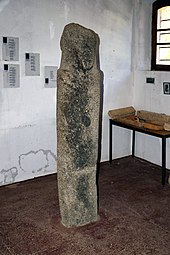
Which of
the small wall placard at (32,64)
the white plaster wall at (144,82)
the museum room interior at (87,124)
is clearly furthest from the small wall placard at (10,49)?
the white plaster wall at (144,82)

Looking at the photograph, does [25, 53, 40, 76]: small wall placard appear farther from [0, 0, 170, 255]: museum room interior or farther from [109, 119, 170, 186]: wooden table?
[109, 119, 170, 186]: wooden table

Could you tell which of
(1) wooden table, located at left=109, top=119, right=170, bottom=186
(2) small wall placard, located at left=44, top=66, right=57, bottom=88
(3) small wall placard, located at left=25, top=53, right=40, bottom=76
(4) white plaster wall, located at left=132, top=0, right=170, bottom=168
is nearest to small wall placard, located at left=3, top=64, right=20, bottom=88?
(3) small wall placard, located at left=25, top=53, right=40, bottom=76

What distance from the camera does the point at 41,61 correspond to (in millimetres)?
3568

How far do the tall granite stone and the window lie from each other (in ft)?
6.26

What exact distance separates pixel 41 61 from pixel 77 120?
142 centimetres

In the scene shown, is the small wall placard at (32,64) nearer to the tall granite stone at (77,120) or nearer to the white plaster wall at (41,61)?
the white plaster wall at (41,61)

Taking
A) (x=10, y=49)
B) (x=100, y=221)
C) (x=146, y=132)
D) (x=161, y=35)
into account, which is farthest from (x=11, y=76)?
(x=161, y=35)

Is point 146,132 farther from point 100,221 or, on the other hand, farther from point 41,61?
point 41,61

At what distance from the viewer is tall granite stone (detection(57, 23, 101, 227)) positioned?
2.35 metres

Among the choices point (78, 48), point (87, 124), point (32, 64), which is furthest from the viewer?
point (32, 64)

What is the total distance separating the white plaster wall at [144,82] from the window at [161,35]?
9 centimetres

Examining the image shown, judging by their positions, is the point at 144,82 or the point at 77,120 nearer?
the point at 77,120

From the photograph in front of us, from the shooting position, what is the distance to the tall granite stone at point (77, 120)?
2.35m

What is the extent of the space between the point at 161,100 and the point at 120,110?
0.57 meters
